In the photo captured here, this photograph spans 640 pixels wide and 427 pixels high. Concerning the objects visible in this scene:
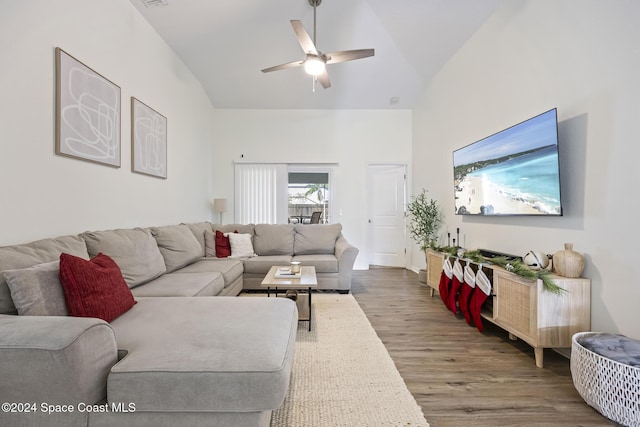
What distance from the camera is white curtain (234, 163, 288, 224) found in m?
5.37

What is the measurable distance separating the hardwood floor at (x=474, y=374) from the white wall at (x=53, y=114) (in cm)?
268

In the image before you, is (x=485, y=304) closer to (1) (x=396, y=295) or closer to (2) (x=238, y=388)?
(1) (x=396, y=295)

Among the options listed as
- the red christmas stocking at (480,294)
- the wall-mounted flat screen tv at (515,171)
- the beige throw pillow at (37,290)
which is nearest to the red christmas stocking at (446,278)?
the red christmas stocking at (480,294)

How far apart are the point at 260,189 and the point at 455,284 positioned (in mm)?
3766

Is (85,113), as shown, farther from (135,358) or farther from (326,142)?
(326,142)

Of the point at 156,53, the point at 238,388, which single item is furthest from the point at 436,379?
the point at 156,53

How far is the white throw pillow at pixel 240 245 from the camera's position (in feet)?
12.9

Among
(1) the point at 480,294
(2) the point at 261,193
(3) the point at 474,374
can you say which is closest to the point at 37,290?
(3) the point at 474,374

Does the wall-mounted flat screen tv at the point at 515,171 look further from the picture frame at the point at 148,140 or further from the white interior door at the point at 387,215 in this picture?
the picture frame at the point at 148,140

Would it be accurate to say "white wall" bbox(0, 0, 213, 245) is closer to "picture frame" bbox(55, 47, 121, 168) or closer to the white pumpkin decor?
"picture frame" bbox(55, 47, 121, 168)

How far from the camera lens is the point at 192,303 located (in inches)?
69.8

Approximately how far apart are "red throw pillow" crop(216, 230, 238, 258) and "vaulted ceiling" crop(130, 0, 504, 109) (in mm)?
2568

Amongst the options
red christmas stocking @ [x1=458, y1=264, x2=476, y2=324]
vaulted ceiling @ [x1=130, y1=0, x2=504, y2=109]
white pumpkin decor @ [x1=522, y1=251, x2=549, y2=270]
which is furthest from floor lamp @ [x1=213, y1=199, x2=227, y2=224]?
white pumpkin decor @ [x1=522, y1=251, x2=549, y2=270]

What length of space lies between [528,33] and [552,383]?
108 inches
